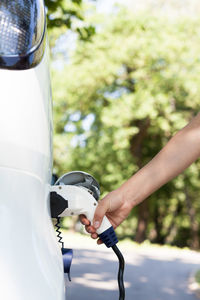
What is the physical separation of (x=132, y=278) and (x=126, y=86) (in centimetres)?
1062

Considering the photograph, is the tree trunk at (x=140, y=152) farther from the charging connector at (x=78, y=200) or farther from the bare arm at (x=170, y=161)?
the charging connector at (x=78, y=200)

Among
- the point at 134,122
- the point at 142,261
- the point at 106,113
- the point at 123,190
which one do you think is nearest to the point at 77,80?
the point at 106,113

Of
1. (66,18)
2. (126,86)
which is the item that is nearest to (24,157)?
(66,18)

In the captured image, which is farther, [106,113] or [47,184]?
[106,113]

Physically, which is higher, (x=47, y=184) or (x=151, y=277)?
(x=47, y=184)

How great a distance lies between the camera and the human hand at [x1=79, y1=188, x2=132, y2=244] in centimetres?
113

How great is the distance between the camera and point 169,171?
1.29 meters

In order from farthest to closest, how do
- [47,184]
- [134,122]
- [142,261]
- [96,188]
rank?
[134,122] < [142,261] < [96,188] < [47,184]

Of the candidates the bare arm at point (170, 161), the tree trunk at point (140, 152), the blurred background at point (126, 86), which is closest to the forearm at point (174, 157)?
the bare arm at point (170, 161)

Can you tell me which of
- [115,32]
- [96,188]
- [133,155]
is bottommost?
[133,155]

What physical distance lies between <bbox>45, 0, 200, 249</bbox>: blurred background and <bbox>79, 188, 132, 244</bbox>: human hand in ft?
40.2

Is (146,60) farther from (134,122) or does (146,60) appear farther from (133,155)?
(133,155)

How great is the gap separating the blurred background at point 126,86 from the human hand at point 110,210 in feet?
40.2

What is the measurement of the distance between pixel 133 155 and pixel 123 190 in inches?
622
